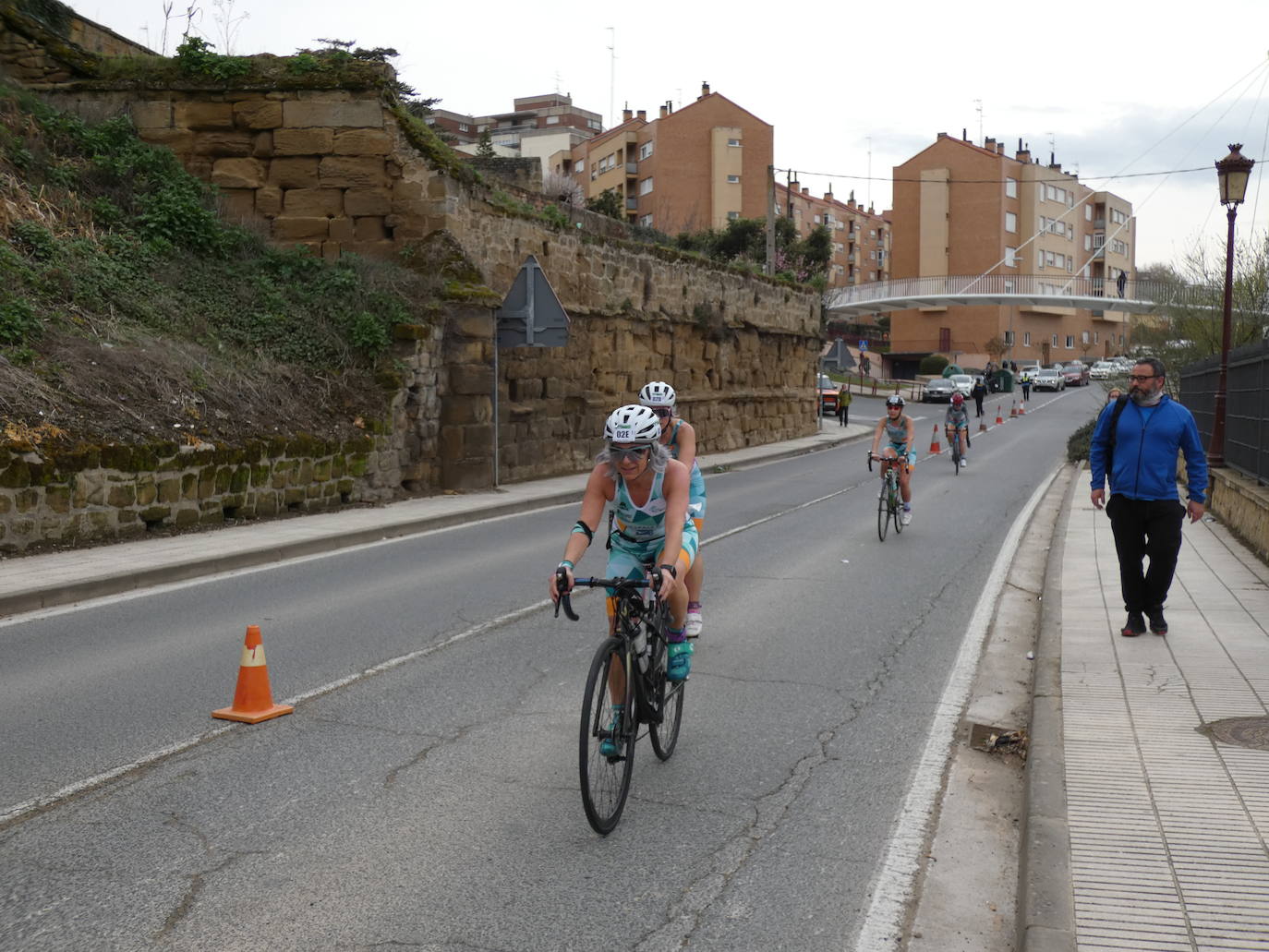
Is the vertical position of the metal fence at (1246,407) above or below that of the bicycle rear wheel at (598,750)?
above

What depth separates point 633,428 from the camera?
5.05m

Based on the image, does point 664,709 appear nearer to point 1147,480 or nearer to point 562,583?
point 562,583

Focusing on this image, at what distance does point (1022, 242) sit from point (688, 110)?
79.7 feet

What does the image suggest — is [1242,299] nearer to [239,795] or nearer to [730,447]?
[730,447]

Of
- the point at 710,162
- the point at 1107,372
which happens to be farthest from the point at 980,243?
the point at 1107,372

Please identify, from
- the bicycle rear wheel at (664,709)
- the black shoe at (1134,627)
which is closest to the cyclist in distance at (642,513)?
the bicycle rear wheel at (664,709)

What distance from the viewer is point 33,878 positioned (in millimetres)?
4098

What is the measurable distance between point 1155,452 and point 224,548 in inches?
330

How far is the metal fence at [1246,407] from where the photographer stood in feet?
40.1

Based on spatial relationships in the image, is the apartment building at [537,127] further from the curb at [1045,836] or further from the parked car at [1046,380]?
the curb at [1045,836]

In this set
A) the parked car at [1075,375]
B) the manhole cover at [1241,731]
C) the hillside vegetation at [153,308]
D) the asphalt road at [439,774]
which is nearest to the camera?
the asphalt road at [439,774]

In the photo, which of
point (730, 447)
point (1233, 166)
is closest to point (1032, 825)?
point (1233, 166)

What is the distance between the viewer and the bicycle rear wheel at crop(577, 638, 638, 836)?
Answer: 14.8 ft

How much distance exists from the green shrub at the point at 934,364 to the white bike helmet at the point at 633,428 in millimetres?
71879
